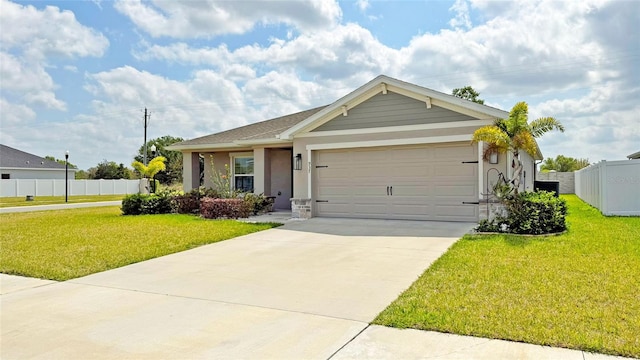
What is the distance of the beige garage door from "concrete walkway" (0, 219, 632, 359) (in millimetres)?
3402

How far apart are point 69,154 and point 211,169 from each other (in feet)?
54.4

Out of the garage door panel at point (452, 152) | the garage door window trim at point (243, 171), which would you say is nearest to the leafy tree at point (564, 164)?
the garage door window trim at point (243, 171)

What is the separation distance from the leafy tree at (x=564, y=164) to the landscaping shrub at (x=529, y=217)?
117 feet

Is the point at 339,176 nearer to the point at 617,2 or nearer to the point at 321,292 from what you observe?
the point at 321,292

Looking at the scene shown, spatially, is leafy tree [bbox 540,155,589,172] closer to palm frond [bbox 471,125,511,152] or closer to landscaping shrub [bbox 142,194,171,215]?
palm frond [bbox 471,125,511,152]

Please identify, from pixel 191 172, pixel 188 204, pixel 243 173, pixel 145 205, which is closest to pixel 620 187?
pixel 243 173

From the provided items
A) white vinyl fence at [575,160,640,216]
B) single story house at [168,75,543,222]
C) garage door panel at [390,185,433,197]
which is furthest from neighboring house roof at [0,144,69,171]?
white vinyl fence at [575,160,640,216]

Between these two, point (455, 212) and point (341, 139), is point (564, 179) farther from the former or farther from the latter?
point (341, 139)

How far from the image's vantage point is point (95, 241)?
975cm

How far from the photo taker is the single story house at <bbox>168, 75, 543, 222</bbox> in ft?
36.8

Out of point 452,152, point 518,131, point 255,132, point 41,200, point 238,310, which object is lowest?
point 238,310

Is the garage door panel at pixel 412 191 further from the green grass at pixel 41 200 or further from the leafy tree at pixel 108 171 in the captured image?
the leafy tree at pixel 108 171

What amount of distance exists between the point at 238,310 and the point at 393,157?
8.53 meters

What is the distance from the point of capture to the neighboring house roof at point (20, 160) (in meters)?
37.7
